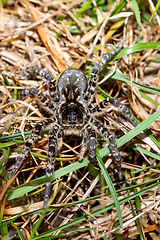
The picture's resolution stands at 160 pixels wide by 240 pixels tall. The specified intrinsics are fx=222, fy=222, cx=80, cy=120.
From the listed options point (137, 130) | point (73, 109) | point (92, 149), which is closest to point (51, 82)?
point (73, 109)

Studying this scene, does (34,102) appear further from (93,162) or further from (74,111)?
(93,162)

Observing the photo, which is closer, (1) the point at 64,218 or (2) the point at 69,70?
(1) the point at 64,218

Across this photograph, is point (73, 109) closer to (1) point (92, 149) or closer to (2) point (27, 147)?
(1) point (92, 149)

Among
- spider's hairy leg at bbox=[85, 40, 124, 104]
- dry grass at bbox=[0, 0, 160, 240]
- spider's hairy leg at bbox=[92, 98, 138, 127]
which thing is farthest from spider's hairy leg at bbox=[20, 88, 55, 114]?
spider's hairy leg at bbox=[92, 98, 138, 127]

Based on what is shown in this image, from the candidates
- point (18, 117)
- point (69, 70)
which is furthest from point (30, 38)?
point (18, 117)

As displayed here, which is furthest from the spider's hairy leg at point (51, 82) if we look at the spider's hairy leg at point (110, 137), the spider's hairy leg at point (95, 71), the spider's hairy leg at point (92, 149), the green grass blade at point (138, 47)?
the green grass blade at point (138, 47)

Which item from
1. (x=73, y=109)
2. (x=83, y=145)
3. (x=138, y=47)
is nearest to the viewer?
(x=83, y=145)

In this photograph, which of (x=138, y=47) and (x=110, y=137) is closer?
(x=110, y=137)
